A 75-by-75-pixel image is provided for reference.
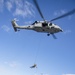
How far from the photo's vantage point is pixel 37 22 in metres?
58.8

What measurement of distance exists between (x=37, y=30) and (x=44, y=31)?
228cm

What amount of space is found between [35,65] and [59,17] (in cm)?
1506

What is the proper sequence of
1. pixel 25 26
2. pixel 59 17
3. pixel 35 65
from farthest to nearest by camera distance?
pixel 25 26
pixel 35 65
pixel 59 17

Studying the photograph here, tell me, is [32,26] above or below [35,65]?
above

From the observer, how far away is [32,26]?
59.2m

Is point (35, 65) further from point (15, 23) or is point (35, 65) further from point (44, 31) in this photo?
point (15, 23)

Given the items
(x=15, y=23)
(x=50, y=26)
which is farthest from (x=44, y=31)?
(x=15, y=23)

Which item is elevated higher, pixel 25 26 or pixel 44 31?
pixel 25 26

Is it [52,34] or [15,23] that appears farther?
[15,23]

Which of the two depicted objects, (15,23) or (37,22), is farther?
(15,23)

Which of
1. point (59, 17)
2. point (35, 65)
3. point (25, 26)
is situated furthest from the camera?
point (25, 26)

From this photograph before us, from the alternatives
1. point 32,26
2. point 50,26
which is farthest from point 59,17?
point 32,26

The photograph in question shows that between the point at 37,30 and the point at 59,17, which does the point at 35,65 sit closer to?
the point at 37,30

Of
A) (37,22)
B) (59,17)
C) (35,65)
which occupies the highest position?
(37,22)
